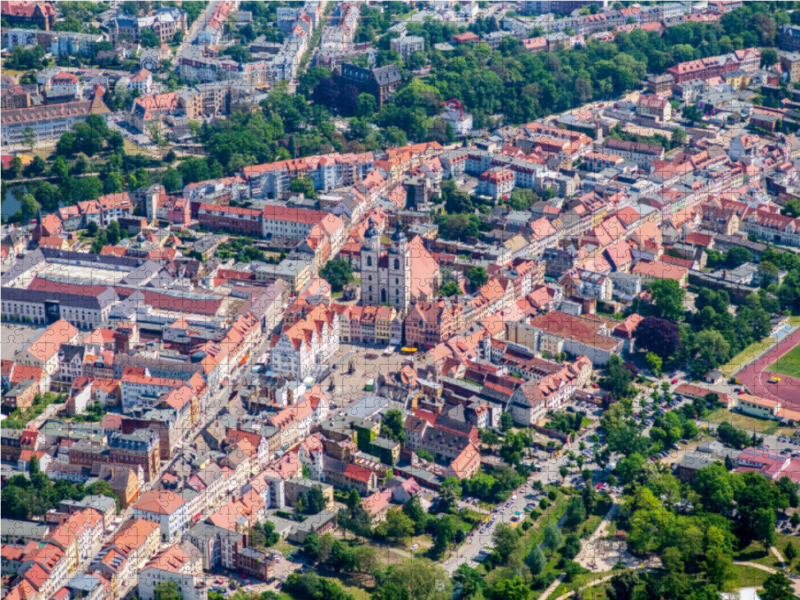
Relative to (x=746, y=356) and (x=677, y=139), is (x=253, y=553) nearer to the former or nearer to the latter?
(x=746, y=356)

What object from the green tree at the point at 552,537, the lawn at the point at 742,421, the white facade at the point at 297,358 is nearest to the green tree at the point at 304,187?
the white facade at the point at 297,358

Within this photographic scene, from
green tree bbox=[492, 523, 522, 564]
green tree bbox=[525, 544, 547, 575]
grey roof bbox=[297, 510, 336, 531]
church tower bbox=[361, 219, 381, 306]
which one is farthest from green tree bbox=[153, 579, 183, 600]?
church tower bbox=[361, 219, 381, 306]

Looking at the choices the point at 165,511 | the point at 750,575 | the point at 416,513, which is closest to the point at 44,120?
the point at 165,511

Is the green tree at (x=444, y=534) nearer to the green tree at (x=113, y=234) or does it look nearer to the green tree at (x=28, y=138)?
the green tree at (x=113, y=234)

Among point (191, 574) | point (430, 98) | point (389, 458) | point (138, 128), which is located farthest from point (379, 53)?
point (191, 574)

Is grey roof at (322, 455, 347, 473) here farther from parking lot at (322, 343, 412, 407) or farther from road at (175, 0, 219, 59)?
road at (175, 0, 219, 59)
